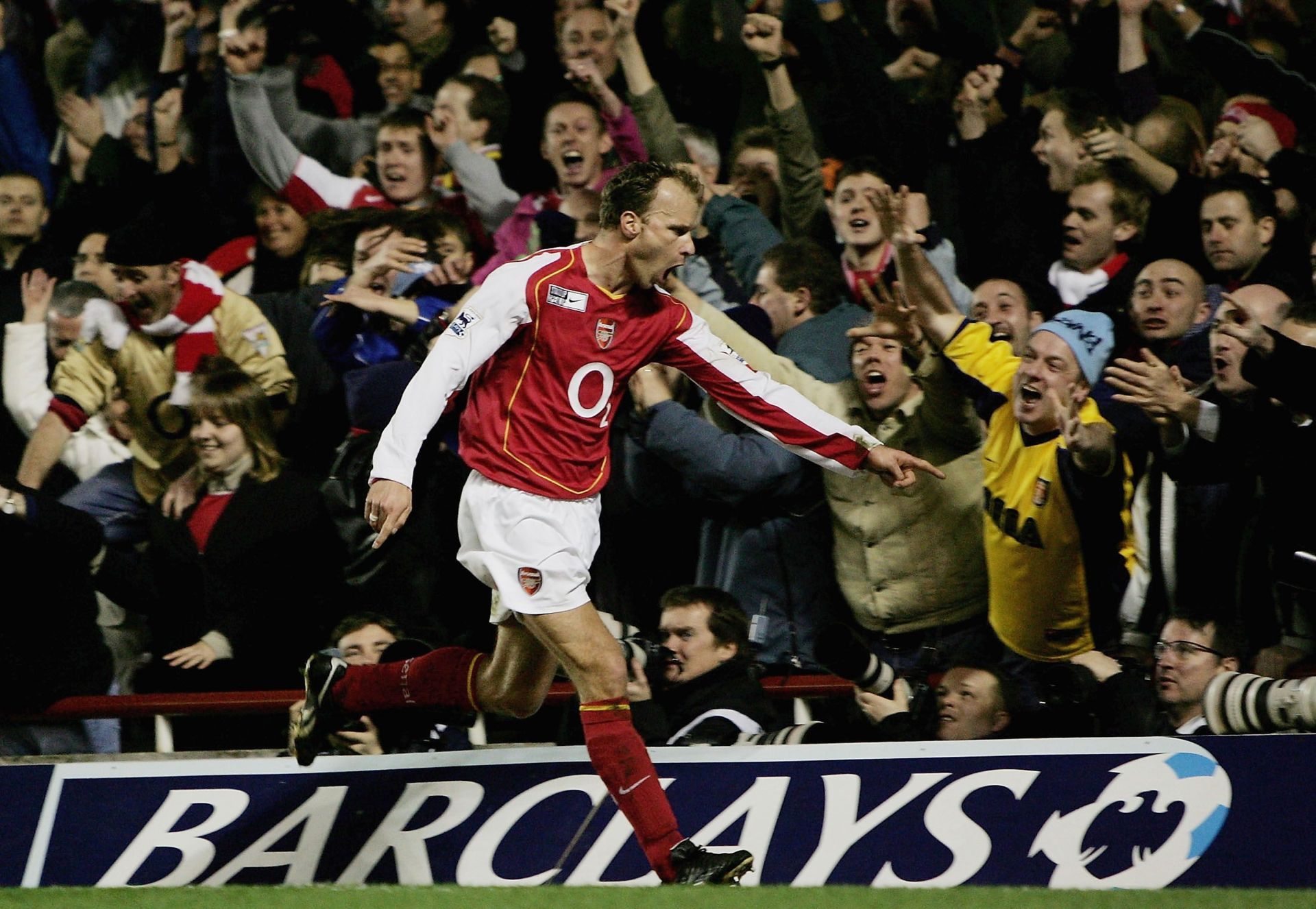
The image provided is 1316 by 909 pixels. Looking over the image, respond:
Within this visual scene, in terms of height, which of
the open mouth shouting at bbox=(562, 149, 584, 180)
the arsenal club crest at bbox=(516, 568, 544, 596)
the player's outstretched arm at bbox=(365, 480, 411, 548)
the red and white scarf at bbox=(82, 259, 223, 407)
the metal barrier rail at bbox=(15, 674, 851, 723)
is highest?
the player's outstretched arm at bbox=(365, 480, 411, 548)

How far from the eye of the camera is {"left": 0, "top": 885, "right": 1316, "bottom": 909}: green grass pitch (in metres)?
3.58

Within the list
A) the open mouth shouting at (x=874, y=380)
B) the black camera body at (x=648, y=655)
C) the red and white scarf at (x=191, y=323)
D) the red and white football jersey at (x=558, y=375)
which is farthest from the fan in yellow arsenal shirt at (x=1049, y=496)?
the red and white scarf at (x=191, y=323)

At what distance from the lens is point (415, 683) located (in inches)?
185

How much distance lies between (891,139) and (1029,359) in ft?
6.90

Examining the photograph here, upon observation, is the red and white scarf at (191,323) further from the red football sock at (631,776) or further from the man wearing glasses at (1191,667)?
the man wearing glasses at (1191,667)

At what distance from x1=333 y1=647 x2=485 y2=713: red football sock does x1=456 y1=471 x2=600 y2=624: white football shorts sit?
10.8 inches

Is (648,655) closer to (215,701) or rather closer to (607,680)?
(607,680)

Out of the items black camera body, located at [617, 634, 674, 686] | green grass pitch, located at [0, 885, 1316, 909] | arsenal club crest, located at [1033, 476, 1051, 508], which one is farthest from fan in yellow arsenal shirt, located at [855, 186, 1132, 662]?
green grass pitch, located at [0, 885, 1316, 909]

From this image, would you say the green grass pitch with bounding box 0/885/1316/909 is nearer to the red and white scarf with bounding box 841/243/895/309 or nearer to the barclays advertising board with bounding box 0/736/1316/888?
the barclays advertising board with bounding box 0/736/1316/888

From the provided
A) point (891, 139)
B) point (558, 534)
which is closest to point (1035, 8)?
point (891, 139)

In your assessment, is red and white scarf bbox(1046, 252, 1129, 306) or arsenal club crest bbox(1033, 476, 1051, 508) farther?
red and white scarf bbox(1046, 252, 1129, 306)

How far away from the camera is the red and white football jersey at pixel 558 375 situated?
13.9 ft

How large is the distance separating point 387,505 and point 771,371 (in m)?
1.93

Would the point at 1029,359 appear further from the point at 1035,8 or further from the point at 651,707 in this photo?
the point at 1035,8
